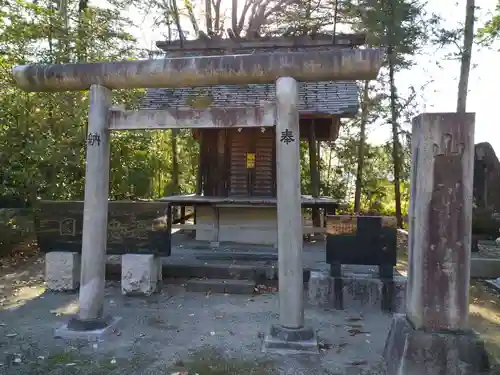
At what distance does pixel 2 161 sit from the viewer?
1000 centimetres

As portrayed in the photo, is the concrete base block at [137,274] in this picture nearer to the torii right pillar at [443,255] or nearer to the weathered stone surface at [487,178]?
the torii right pillar at [443,255]

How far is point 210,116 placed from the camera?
520 centimetres

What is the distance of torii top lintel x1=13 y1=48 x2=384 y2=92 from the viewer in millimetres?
4867

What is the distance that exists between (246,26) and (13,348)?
656 inches

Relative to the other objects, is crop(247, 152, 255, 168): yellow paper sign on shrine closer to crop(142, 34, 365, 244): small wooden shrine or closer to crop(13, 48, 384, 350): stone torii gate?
crop(142, 34, 365, 244): small wooden shrine

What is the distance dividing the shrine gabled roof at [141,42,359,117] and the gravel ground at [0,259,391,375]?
187 inches

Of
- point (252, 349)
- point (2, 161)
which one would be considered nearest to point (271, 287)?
point (252, 349)

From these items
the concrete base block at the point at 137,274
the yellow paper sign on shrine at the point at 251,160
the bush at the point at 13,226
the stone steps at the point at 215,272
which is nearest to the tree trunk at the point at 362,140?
the yellow paper sign on shrine at the point at 251,160

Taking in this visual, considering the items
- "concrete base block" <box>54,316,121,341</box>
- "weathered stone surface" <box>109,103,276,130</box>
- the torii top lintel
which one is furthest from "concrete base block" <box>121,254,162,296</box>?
the torii top lintel

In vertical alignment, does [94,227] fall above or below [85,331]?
above

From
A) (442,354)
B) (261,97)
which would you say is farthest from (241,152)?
(442,354)

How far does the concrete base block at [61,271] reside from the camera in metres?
7.24

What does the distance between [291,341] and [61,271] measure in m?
4.79

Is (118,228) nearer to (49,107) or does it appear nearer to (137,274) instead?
(137,274)
